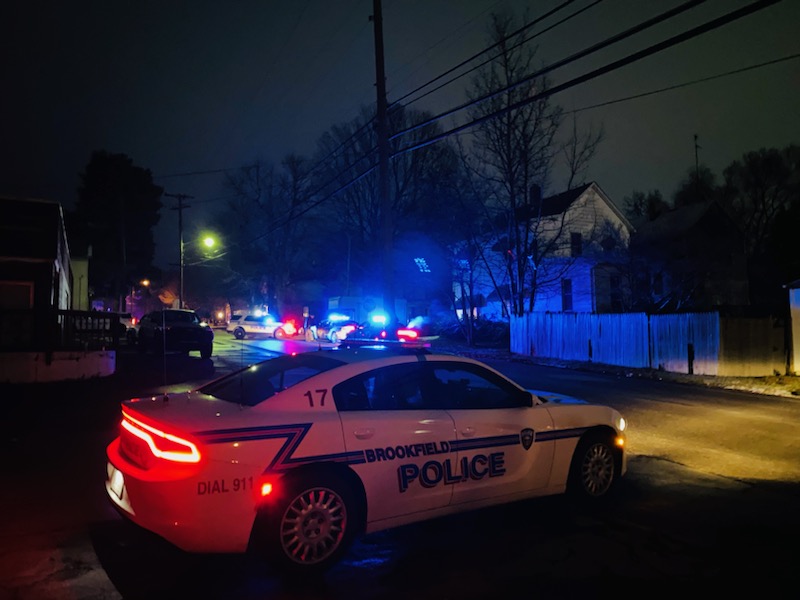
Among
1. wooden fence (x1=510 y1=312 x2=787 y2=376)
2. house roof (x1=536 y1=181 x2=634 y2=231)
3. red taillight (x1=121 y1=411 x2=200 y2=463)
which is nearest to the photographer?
red taillight (x1=121 y1=411 x2=200 y2=463)

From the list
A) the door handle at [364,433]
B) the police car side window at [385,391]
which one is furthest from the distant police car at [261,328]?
the door handle at [364,433]

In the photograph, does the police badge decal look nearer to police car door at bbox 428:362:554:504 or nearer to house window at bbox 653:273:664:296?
police car door at bbox 428:362:554:504

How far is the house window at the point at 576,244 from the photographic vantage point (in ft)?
95.6

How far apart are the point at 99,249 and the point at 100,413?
5180 cm

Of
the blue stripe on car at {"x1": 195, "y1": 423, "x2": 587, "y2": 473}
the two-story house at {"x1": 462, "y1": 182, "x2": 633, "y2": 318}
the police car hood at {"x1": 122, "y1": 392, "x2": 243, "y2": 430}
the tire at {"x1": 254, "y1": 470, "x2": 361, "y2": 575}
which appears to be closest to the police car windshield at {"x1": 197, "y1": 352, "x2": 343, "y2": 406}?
the police car hood at {"x1": 122, "y1": 392, "x2": 243, "y2": 430}

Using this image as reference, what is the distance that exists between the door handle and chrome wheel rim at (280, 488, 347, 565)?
42 cm

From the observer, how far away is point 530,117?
26281 mm

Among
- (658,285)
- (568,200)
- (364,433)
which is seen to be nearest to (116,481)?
(364,433)

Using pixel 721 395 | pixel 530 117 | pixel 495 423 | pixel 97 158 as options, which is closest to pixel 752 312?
pixel 721 395

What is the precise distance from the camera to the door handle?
4348mm

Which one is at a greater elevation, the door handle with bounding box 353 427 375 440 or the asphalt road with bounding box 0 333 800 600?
the door handle with bounding box 353 427 375 440

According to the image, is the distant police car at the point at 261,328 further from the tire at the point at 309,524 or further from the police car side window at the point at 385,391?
the tire at the point at 309,524

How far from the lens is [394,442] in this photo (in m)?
4.48

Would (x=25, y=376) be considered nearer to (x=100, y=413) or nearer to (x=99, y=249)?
(x=100, y=413)
